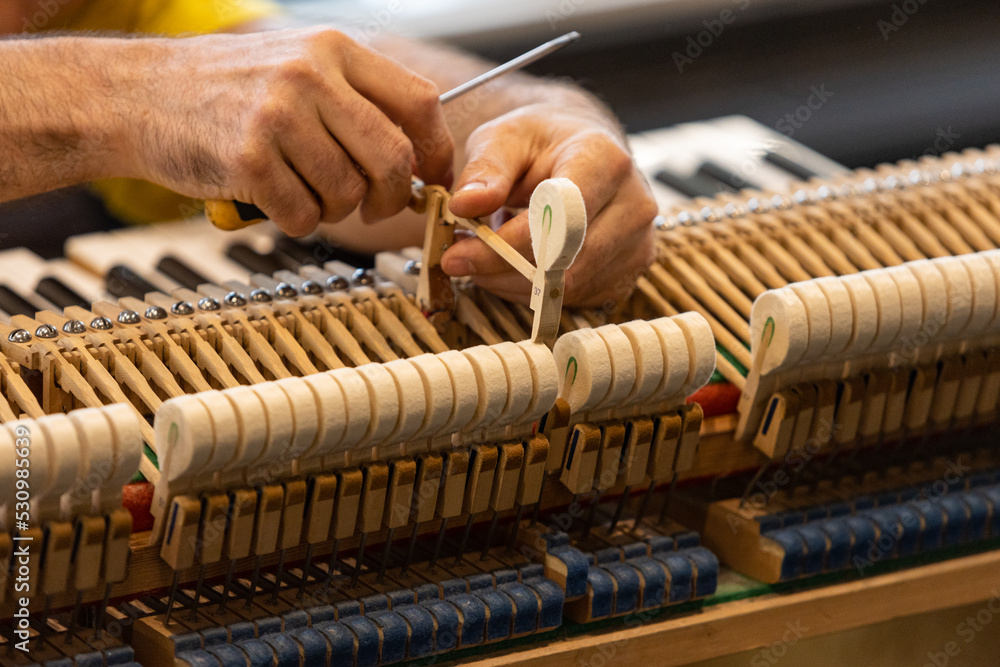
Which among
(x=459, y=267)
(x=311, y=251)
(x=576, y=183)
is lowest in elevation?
(x=311, y=251)

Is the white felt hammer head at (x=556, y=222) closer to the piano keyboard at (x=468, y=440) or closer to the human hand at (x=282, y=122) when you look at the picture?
the piano keyboard at (x=468, y=440)

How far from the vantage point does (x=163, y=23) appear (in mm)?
2930

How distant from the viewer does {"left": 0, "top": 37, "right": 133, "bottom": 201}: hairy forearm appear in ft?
5.96

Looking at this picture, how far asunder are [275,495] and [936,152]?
3771mm

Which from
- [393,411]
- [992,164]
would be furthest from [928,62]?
[393,411]

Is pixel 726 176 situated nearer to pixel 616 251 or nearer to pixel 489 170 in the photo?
pixel 616 251

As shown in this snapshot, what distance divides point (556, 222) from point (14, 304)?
100 cm

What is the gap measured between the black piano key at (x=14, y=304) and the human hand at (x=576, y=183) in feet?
2.31
